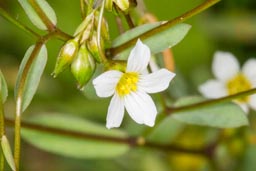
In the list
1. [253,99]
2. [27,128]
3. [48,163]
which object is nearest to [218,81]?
[253,99]

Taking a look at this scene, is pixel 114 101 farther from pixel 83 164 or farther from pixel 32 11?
pixel 83 164

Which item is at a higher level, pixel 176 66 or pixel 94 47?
pixel 94 47

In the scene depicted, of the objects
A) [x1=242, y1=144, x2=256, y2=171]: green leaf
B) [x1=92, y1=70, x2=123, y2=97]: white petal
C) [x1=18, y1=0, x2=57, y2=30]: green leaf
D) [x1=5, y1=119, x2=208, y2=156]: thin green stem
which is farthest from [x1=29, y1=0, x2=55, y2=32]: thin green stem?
[x1=242, y1=144, x2=256, y2=171]: green leaf

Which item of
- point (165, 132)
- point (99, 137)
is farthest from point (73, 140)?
point (165, 132)

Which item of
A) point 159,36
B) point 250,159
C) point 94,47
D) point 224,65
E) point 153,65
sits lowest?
point 250,159

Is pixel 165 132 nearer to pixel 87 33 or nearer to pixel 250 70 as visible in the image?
pixel 250 70
